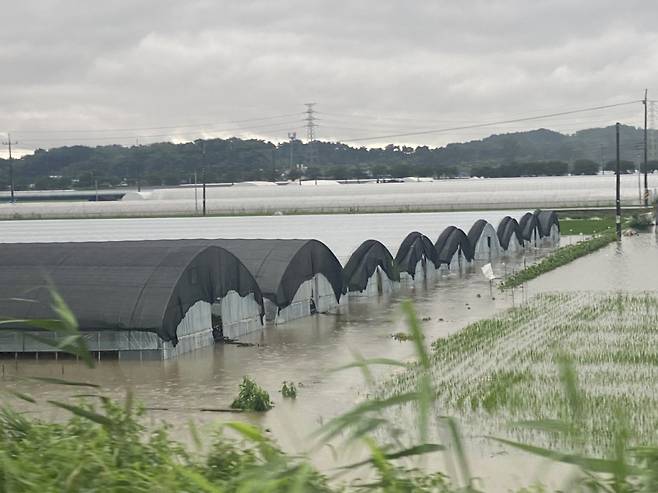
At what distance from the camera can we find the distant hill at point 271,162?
96812mm

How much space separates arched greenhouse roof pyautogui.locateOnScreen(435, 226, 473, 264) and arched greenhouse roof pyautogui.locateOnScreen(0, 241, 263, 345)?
11.2 m

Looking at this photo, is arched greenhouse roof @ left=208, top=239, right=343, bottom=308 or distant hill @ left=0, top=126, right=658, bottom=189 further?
distant hill @ left=0, top=126, right=658, bottom=189

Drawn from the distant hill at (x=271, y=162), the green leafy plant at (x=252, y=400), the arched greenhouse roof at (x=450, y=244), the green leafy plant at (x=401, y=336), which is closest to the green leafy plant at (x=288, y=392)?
the green leafy plant at (x=252, y=400)

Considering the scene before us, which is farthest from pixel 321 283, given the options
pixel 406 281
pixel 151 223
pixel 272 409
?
pixel 151 223

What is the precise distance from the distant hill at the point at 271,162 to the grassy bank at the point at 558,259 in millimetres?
40625

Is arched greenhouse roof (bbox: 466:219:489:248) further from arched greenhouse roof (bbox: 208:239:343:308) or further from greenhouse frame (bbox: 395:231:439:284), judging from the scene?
arched greenhouse roof (bbox: 208:239:343:308)

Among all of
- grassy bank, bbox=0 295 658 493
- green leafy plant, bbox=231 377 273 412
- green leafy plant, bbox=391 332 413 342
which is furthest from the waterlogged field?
green leafy plant, bbox=231 377 273 412

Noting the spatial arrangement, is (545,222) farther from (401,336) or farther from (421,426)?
(421,426)

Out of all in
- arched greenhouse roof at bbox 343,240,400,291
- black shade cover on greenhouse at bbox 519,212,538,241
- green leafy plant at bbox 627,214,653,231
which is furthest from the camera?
green leafy plant at bbox 627,214,653,231

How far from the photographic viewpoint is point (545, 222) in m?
39.3

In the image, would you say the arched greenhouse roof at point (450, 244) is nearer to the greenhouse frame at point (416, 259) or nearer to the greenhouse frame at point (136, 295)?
the greenhouse frame at point (416, 259)

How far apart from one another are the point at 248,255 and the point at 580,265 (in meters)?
13.5

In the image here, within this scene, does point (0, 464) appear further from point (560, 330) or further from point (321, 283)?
point (321, 283)

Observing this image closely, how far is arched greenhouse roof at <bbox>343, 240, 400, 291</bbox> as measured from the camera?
23000mm
